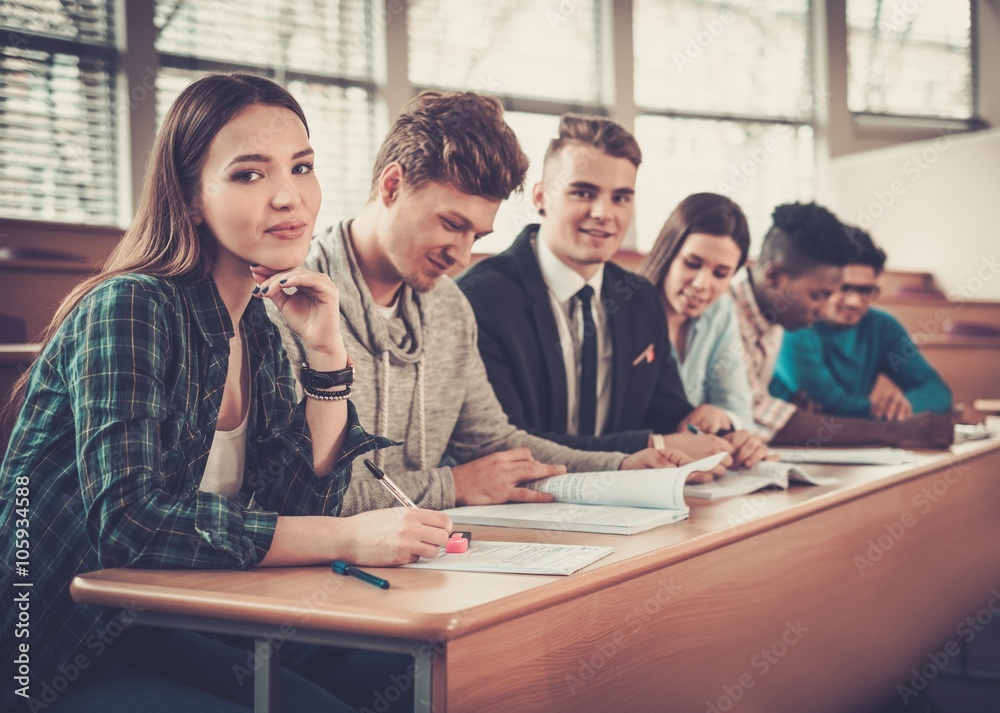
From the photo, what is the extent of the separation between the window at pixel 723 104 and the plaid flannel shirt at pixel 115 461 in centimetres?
530

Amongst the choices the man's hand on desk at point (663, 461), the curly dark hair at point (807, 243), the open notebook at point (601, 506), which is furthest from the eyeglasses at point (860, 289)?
the open notebook at point (601, 506)

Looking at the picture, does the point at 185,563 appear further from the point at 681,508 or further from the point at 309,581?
the point at 681,508

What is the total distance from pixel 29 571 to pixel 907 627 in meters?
1.63

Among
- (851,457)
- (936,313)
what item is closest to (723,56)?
(936,313)

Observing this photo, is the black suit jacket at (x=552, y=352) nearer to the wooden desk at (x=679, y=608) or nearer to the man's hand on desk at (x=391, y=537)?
the wooden desk at (x=679, y=608)

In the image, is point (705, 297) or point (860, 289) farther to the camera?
point (860, 289)

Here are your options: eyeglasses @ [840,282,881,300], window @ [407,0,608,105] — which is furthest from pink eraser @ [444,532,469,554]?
window @ [407,0,608,105]

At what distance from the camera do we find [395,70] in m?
5.55

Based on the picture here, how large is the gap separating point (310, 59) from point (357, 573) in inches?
189

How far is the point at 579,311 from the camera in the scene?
2.20 metres

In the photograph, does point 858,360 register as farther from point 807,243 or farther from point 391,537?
point 391,537

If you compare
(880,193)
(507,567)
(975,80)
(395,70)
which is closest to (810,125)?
(880,193)

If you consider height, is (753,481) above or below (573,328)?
below

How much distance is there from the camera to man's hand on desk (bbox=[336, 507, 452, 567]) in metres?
1.04
